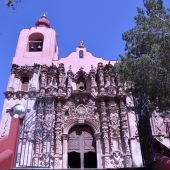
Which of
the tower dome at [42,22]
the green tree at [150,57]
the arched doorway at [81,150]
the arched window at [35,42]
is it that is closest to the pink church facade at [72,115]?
the arched doorway at [81,150]

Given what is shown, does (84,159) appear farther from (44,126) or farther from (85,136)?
(44,126)

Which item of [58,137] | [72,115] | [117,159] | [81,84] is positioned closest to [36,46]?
[81,84]

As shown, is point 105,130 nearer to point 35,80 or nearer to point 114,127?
point 114,127

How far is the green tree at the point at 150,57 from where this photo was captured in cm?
905

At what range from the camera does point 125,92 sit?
14336 millimetres

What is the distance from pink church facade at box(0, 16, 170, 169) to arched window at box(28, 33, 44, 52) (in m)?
0.88

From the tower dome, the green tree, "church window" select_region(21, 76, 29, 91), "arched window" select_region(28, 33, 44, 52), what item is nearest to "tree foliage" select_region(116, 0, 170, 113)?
the green tree

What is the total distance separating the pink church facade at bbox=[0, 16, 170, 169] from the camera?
40.0 ft

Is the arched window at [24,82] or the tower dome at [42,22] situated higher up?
the tower dome at [42,22]

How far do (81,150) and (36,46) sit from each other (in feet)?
27.4

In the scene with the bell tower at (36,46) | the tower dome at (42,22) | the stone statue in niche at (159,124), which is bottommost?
the stone statue in niche at (159,124)

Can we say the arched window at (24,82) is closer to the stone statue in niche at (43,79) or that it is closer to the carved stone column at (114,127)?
the stone statue in niche at (43,79)

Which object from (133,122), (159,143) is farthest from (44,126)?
(159,143)

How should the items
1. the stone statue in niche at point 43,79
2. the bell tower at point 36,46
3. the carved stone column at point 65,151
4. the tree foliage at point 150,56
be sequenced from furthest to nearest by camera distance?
the bell tower at point 36,46
the stone statue in niche at point 43,79
the carved stone column at point 65,151
the tree foliage at point 150,56
